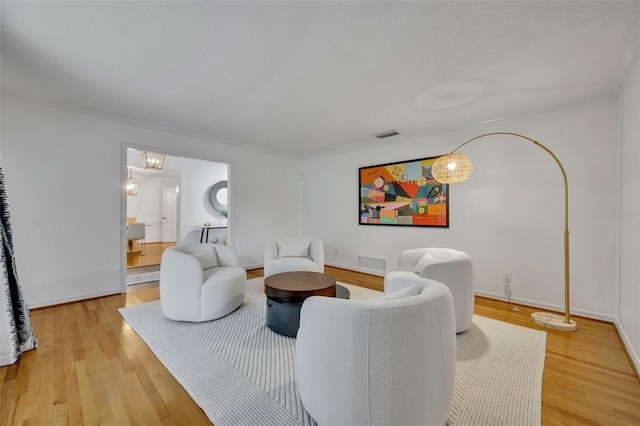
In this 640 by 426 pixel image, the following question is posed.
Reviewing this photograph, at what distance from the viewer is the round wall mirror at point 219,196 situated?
288 inches

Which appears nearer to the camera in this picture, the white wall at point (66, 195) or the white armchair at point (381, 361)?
the white armchair at point (381, 361)

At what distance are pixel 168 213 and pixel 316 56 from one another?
859 cm

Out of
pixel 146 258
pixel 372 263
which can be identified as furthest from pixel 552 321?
pixel 146 258

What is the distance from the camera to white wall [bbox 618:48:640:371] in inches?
80.9

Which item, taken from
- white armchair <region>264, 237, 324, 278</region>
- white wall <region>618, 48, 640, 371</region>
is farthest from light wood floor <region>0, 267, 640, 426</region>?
white armchair <region>264, 237, 324, 278</region>

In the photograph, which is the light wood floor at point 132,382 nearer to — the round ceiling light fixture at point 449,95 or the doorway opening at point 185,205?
the round ceiling light fixture at point 449,95

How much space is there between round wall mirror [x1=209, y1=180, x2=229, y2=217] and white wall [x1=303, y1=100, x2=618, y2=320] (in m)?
5.13

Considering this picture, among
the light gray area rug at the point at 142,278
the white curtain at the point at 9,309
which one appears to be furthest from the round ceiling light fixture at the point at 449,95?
the light gray area rug at the point at 142,278

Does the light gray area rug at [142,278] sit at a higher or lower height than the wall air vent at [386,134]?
lower

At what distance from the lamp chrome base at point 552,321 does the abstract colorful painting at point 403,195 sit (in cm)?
156

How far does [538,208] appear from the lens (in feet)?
10.7

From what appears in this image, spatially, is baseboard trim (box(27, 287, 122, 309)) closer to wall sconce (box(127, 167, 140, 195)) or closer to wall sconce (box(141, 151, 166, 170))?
wall sconce (box(141, 151, 166, 170))

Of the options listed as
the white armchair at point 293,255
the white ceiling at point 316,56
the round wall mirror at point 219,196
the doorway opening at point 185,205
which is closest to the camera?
the white ceiling at point 316,56

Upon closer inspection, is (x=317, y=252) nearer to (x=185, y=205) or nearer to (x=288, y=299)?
(x=288, y=299)
